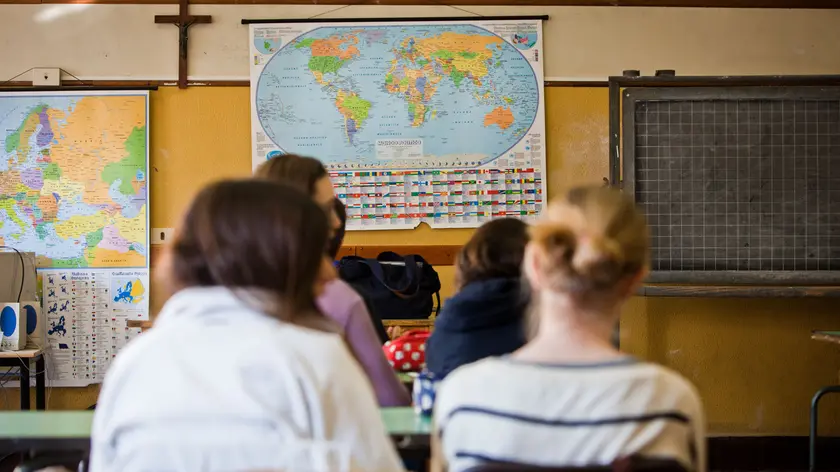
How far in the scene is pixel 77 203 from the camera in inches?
168

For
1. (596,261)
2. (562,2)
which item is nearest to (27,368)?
(562,2)

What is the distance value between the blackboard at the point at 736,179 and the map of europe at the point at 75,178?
232 cm

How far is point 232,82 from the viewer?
427 centimetres

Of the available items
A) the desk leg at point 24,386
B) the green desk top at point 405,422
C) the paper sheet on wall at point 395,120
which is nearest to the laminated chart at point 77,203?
the desk leg at point 24,386

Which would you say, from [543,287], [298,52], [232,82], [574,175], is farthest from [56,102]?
[543,287]

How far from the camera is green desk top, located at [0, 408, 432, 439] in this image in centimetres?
185

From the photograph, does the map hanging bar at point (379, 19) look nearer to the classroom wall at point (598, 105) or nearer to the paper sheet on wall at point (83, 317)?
the classroom wall at point (598, 105)

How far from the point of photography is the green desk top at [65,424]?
1849 mm

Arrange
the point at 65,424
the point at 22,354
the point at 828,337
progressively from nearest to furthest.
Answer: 1. the point at 65,424
2. the point at 828,337
3. the point at 22,354

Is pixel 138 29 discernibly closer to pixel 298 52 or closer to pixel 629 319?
pixel 298 52

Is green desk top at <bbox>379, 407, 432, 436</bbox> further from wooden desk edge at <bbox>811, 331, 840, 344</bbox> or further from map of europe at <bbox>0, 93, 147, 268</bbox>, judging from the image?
map of europe at <bbox>0, 93, 147, 268</bbox>

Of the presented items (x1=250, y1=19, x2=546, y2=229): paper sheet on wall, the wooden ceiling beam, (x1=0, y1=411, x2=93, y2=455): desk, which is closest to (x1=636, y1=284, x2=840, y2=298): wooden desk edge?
(x1=250, y1=19, x2=546, y2=229): paper sheet on wall

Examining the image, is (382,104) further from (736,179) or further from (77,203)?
(736,179)

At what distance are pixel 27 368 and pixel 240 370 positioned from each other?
326cm
